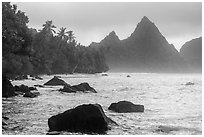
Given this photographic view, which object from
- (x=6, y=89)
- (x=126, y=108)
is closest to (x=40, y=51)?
(x=6, y=89)

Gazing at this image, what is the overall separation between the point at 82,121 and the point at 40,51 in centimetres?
3881

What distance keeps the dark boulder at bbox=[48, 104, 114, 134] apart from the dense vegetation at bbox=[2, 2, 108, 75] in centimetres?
678

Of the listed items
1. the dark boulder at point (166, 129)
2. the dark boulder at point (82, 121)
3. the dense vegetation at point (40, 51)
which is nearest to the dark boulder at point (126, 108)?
the dark boulder at point (166, 129)

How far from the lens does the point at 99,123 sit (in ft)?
35.2

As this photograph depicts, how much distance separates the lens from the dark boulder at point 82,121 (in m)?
10.6

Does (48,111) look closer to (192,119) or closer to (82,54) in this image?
(192,119)

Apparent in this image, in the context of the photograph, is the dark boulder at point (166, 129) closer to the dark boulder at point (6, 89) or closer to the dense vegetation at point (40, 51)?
the dense vegetation at point (40, 51)

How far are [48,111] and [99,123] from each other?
495 centimetres

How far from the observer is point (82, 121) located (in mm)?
10633

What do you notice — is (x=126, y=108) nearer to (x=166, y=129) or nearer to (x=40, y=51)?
(x=166, y=129)

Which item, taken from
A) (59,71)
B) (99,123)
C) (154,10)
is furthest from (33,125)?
(59,71)

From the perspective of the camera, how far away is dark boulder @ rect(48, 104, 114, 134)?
417 inches

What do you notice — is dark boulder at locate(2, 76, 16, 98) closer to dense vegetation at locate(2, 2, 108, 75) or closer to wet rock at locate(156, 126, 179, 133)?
dense vegetation at locate(2, 2, 108, 75)

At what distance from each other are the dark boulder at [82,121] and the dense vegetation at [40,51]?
6.78 metres
